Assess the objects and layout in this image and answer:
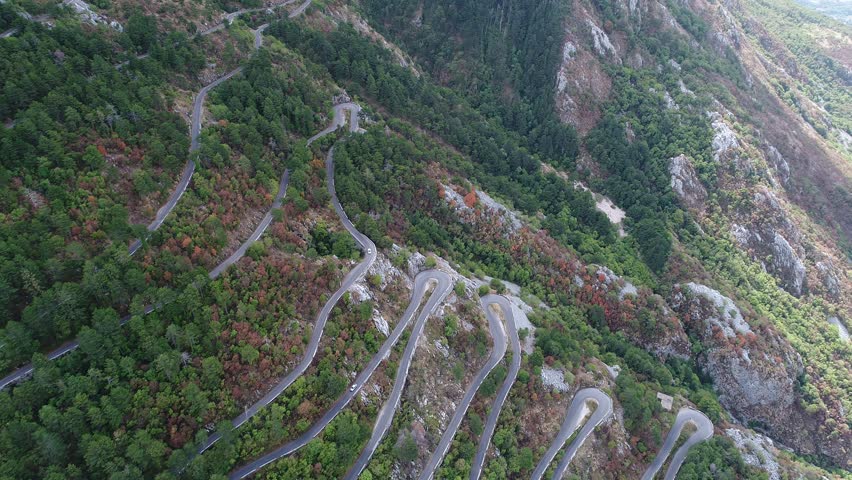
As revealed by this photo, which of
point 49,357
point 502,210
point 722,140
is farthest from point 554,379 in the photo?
Result: point 722,140

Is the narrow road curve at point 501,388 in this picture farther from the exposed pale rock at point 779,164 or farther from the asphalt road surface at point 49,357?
the exposed pale rock at point 779,164

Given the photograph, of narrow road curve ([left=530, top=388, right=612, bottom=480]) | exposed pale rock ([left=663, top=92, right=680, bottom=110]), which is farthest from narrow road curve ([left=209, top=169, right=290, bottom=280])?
exposed pale rock ([left=663, top=92, right=680, bottom=110])

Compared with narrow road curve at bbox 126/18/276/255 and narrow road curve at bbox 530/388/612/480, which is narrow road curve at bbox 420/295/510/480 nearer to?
narrow road curve at bbox 530/388/612/480

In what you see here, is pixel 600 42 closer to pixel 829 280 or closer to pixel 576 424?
pixel 829 280

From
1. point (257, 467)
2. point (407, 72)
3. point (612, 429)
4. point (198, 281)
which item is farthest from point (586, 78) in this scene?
point (257, 467)

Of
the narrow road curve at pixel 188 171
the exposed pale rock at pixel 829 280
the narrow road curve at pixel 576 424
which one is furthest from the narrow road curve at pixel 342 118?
the exposed pale rock at pixel 829 280

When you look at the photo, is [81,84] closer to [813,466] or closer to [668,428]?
[668,428]
